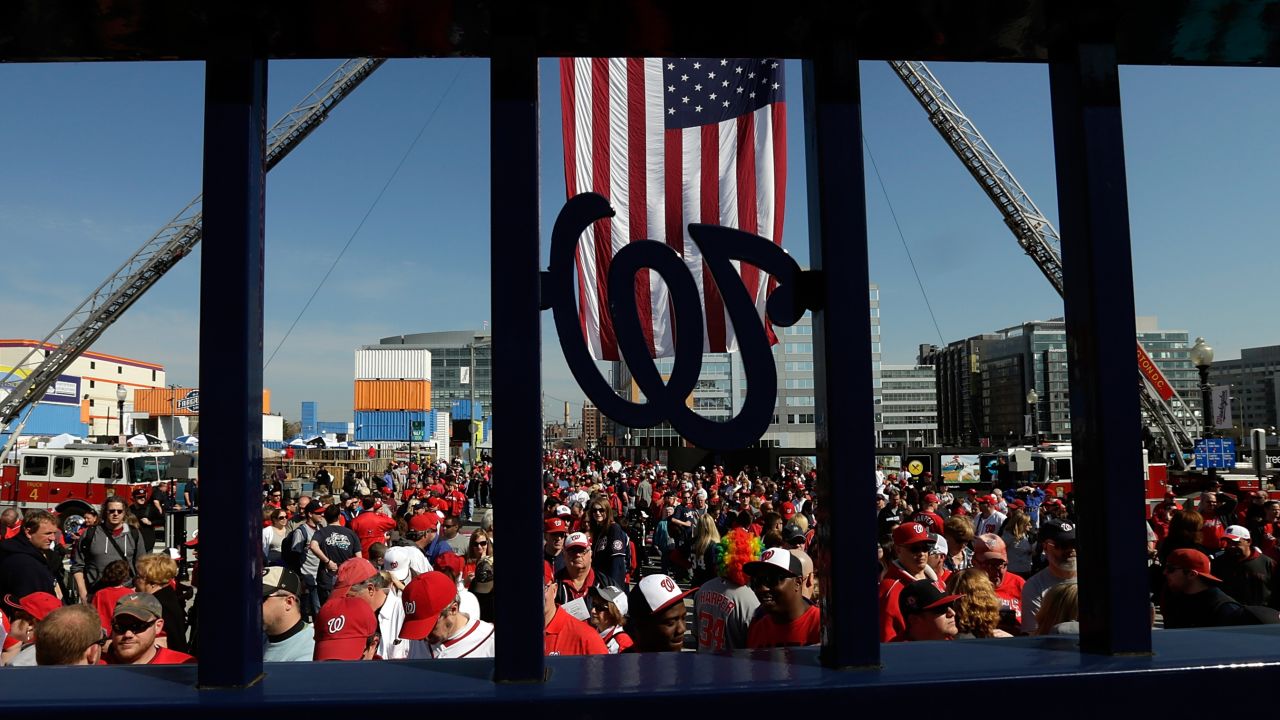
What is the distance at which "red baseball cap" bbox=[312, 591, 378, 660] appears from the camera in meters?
4.87

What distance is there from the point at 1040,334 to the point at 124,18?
523 feet

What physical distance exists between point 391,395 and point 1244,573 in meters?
82.6

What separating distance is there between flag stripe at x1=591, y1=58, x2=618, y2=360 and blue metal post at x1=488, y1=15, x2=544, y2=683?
4578 millimetres

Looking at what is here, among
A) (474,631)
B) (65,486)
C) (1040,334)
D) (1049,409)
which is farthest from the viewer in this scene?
(1040,334)

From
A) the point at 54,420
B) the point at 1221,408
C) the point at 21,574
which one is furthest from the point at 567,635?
the point at 54,420

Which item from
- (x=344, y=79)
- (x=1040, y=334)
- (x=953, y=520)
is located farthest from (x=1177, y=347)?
(x=953, y=520)

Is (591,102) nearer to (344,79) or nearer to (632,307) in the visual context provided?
(632,307)

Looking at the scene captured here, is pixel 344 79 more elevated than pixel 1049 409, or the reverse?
pixel 344 79

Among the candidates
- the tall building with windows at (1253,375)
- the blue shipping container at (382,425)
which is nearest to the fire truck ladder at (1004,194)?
the blue shipping container at (382,425)

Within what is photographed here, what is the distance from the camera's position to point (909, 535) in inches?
247

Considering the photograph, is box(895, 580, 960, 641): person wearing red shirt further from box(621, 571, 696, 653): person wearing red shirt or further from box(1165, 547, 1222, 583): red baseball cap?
box(1165, 547, 1222, 583): red baseball cap

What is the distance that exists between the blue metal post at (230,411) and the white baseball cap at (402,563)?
18.4ft

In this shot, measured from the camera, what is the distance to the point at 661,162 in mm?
7340

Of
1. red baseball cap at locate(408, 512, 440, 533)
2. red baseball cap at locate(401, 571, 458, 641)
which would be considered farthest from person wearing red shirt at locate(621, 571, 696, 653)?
red baseball cap at locate(408, 512, 440, 533)
